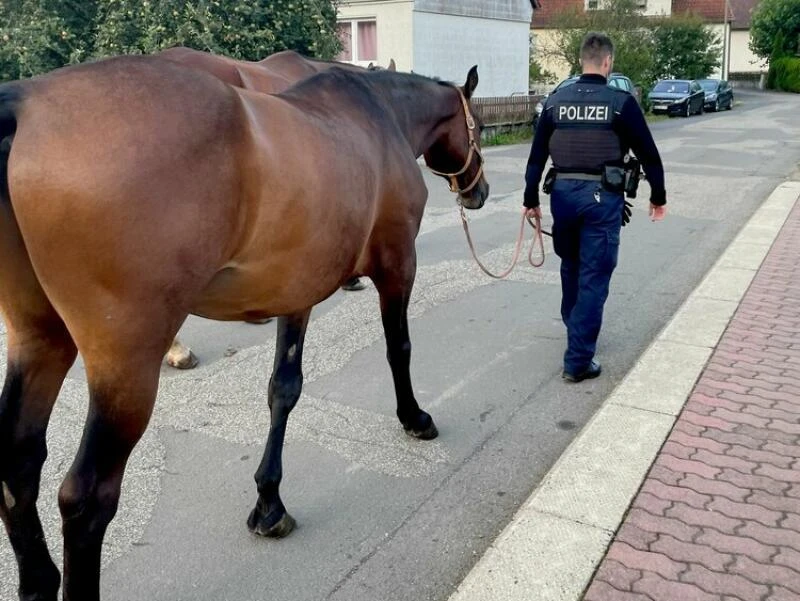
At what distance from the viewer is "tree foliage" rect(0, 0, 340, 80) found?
43.5 ft

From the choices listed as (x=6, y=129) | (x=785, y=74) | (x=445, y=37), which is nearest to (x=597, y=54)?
(x=6, y=129)

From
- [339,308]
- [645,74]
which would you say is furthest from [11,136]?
[645,74]

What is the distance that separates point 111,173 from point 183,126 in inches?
10.9

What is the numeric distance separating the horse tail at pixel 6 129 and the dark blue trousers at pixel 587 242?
3.50 m

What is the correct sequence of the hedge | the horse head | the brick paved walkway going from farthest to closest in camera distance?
the hedge → the horse head → the brick paved walkway

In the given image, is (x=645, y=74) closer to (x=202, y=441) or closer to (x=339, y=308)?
(x=339, y=308)

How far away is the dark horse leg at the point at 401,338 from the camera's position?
3.73 meters

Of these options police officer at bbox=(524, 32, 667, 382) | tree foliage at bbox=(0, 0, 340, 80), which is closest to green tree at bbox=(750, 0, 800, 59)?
tree foliage at bbox=(0, 0, 340, 80)

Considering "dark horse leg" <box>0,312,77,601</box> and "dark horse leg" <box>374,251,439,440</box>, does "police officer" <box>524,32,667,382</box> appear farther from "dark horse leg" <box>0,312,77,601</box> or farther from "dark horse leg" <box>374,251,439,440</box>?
"dark horse leg" <box>0,312,77,601</box>

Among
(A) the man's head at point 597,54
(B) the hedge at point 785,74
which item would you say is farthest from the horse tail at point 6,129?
(B) the hedge at point 785,74

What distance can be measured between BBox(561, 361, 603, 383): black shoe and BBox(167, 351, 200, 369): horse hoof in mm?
2490

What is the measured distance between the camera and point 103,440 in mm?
2328

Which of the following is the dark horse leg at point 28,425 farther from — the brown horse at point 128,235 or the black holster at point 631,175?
the black holster at point 631,175

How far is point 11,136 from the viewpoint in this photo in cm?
213
